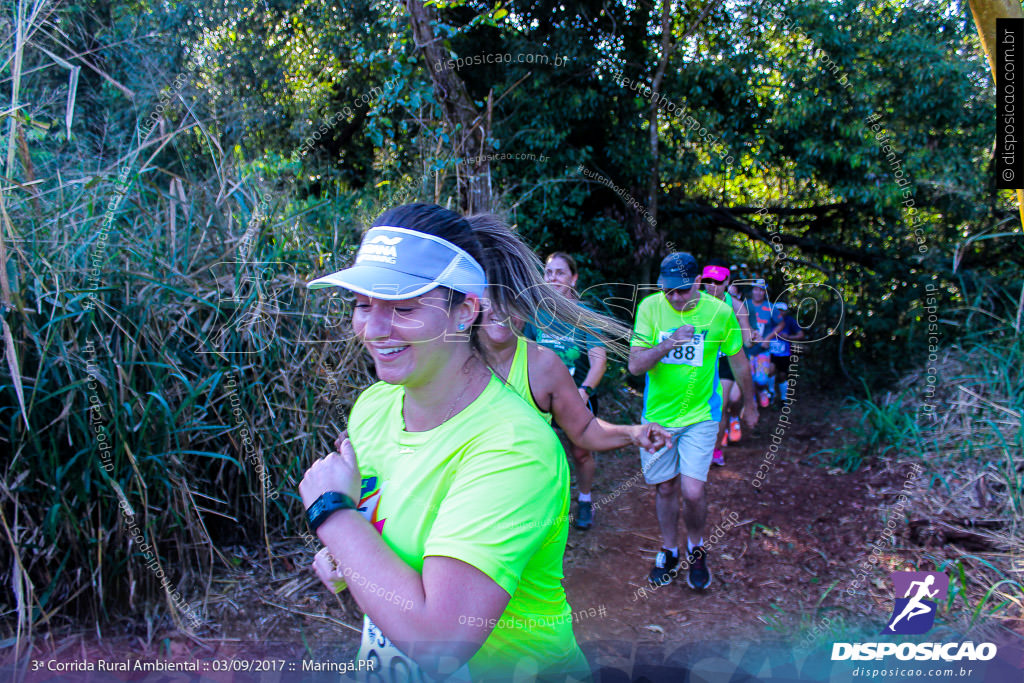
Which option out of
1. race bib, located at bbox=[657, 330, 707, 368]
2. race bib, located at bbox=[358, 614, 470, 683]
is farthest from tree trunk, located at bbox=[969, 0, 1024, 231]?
race bib, located at bbox=[358, 614, 470, 683]

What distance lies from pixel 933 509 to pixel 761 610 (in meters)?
1.52

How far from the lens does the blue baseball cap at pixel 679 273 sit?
409 centimetres

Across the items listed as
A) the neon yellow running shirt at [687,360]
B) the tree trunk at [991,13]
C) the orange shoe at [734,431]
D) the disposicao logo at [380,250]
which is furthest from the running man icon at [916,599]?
the disposicao logo at [380,250]

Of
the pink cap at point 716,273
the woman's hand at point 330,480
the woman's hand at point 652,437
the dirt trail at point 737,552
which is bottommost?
the dirt trail at point 737,552

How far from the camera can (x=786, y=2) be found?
7.87 m

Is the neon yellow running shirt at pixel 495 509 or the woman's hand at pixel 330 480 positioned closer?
the neon yellow running shirt at pixel 495 509

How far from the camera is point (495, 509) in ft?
4.15

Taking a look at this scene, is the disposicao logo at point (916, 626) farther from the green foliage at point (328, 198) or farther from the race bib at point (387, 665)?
the race bib at point (387, 665)

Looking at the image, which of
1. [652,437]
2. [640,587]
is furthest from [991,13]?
[640,587]

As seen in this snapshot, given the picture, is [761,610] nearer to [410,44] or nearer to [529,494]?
[529,494]

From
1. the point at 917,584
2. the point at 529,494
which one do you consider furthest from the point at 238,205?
the point at 917,584

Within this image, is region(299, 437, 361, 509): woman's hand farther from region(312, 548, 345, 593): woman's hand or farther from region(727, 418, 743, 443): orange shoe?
region(727, 418, 743, 443): orange shoe

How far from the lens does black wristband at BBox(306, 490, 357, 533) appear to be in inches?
51.7

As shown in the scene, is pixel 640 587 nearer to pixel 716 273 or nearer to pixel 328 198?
pixel 716 273
